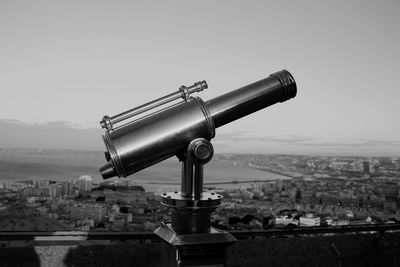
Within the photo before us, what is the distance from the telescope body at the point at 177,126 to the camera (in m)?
1.58

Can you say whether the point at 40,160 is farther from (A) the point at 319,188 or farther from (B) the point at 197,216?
(A) the point at 319,188

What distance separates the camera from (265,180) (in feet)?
10.8

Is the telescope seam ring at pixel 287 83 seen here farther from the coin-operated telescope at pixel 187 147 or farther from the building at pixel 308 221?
the building at pixel 308 221

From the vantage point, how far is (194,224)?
1552 mm

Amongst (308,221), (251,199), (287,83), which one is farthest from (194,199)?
(308,221)

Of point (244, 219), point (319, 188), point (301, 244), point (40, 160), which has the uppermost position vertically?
point (40, 160)

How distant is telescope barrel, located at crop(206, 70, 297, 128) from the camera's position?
1.71m

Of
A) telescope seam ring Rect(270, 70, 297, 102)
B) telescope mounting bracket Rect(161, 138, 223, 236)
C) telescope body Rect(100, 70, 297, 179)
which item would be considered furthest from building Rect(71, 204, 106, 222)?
telescope seam ring Rect(270, 70, 297, 102)

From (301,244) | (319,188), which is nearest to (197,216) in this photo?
(301,244)

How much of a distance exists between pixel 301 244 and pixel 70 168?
76.7 inches

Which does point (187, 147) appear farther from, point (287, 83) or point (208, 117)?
point (287, 83)

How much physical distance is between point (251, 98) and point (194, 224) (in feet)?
2.13

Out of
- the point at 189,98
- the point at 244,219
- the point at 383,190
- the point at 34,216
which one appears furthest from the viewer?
the point at 383,190

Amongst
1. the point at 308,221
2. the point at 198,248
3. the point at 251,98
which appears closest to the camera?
the point at 198,248
